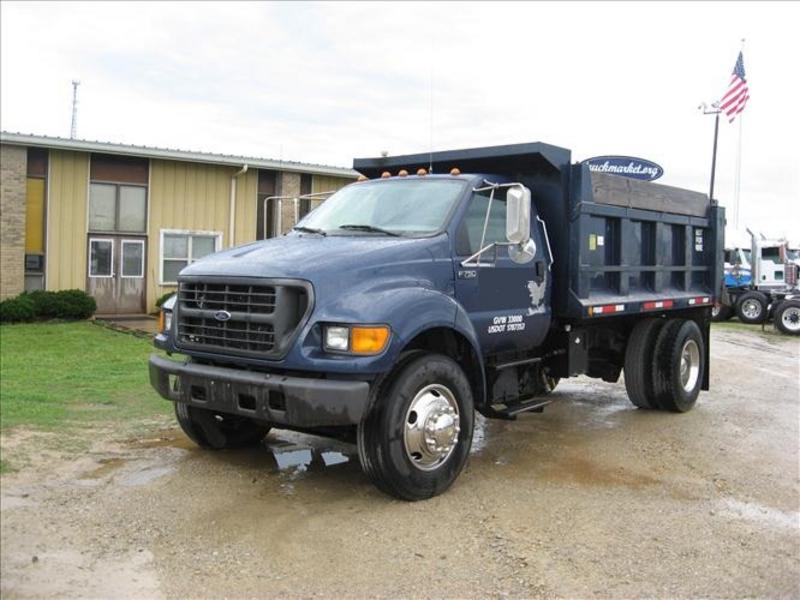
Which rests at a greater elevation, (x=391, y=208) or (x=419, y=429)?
(x=391, y=208)

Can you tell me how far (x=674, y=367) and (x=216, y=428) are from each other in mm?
5111

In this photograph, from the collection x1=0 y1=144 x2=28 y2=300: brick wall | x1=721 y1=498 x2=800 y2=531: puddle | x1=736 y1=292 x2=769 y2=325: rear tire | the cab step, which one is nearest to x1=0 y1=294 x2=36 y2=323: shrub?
A: x1=0 y1=144 x2=28 y2=300: brick wall

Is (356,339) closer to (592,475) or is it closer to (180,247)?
(592,475)

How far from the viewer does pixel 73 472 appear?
540cm

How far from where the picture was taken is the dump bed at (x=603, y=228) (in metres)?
6.88

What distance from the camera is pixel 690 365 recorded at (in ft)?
30.2

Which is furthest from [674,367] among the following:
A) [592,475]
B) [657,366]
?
[592,475]

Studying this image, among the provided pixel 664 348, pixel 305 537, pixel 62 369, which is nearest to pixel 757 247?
pixel 664 348

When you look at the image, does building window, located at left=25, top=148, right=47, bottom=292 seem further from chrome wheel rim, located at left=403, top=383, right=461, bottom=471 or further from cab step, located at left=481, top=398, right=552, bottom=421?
chrome wheel rim, located at left=403, top=383, right=461, bottom=471

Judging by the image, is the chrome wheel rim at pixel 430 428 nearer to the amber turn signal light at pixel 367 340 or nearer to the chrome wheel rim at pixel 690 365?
the amber turn signal light at pixel 367 340

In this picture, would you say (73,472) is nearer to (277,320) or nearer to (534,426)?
(277,320)

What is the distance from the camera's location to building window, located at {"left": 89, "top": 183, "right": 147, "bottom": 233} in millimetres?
17922

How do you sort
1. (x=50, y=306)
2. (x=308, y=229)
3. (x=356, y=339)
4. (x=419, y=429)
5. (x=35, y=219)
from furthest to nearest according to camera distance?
(x=35, y=219)
(x=50, y=306)
(x=308, y=229)
(x=419, y=429)
(x=356, y=339)

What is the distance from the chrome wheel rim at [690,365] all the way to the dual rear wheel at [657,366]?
14 centimetres
